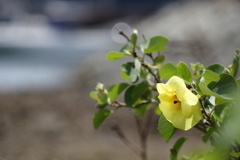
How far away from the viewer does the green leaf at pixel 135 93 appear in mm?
840

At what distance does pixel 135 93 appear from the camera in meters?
0.84

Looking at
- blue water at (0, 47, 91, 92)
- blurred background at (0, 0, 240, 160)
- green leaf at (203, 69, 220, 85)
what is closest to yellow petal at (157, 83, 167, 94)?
green leaf at (203, 69, 220, 85)

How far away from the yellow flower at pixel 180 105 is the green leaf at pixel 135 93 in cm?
29

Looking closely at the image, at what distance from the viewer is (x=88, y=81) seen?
4977mm

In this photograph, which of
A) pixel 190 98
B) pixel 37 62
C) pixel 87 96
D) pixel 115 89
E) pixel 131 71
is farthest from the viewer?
pixel 37 62

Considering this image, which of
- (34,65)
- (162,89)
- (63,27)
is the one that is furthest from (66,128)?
(63,27)

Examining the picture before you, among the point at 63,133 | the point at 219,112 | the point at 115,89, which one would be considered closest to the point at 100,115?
the point at 115,89

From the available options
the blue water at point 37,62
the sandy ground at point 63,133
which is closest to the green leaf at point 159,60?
the sandy ground at point 63,133

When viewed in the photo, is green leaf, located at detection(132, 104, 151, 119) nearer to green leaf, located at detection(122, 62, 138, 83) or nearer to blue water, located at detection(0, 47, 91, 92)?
green leaf, located at detection(122, 62, 138, 83)

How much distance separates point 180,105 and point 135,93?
302 mm

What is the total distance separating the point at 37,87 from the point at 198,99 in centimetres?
483

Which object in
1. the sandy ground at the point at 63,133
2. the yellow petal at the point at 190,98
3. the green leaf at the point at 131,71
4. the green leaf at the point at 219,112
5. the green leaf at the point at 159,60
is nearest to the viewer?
the yellow petal at the point at 190,98

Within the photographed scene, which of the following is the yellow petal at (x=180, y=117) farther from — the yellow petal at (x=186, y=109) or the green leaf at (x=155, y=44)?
the green leaf at (x=155, y=44)

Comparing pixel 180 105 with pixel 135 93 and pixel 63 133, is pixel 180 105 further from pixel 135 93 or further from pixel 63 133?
pixel 63 133
